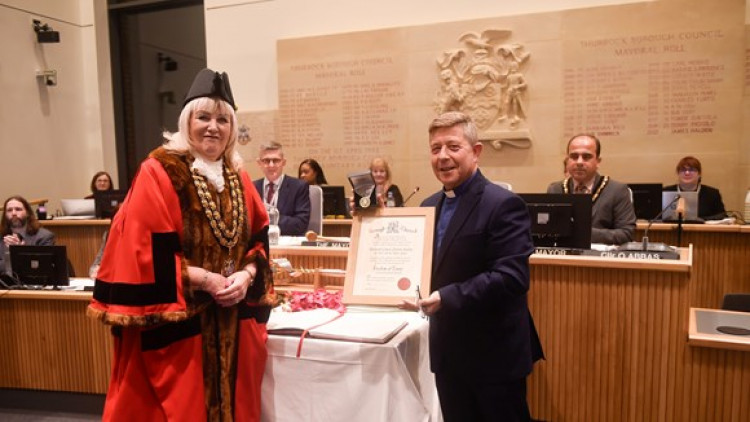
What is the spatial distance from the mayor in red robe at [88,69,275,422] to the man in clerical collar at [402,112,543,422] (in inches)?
25.2

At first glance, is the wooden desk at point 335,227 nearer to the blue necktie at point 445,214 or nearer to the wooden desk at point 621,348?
the wooden desk at point 621,348

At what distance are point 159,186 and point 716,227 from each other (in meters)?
4.74

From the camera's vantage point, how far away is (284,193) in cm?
471

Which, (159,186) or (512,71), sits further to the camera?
(512,71)

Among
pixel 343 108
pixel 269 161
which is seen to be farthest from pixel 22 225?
pixel 343 108

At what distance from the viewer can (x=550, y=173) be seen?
6.91 metres

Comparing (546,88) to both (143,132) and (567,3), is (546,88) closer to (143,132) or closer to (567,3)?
(567,3)

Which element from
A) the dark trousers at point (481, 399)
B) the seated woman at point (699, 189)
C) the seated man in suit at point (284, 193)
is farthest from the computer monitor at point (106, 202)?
the seated woman at point (699, 189)

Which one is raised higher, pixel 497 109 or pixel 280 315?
pixel 497 109

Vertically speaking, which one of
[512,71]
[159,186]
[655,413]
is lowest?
[655,413]

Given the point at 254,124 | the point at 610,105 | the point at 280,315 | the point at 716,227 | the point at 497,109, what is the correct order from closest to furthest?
the point at 280,315 < the point at 716,227 < the point at 610,105 < the point at 497,109 < the point at 254,124

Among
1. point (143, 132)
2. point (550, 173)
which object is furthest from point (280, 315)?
point (143, 132)

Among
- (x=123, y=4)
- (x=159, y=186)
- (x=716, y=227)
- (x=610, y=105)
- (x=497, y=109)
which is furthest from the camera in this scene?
(x=123, y=4)

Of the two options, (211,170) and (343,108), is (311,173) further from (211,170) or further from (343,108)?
(211,170)
